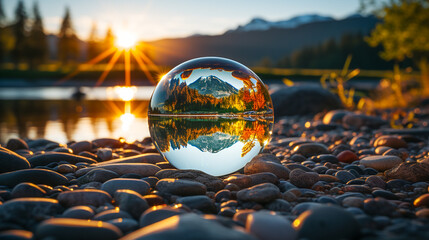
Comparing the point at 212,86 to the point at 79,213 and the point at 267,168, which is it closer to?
the point at 267,168

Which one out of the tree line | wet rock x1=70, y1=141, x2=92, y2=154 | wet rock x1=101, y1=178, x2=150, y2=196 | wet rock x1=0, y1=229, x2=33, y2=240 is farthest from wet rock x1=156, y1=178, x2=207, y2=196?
the tree line

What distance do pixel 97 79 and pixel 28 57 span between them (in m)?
27.4

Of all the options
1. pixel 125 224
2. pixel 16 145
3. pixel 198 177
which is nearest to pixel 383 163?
pixel 198 177

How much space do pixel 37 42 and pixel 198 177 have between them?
81.3 m

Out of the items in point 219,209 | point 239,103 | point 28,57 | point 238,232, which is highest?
point 28,57

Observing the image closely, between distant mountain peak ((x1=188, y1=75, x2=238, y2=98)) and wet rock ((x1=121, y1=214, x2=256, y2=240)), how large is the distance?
168 centimetres

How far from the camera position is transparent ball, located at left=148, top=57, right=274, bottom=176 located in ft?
11.8

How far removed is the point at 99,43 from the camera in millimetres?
99625

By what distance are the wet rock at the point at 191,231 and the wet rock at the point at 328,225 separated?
39cm

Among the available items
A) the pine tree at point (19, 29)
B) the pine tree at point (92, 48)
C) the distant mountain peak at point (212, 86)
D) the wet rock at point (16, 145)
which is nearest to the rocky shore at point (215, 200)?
the distant mountain peak at point (212, 86)

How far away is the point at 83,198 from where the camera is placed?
9.64 ft

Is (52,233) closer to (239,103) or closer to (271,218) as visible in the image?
(271,218)

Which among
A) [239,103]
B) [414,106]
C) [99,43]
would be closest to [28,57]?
[99,43]

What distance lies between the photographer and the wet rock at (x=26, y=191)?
2.99 meters
